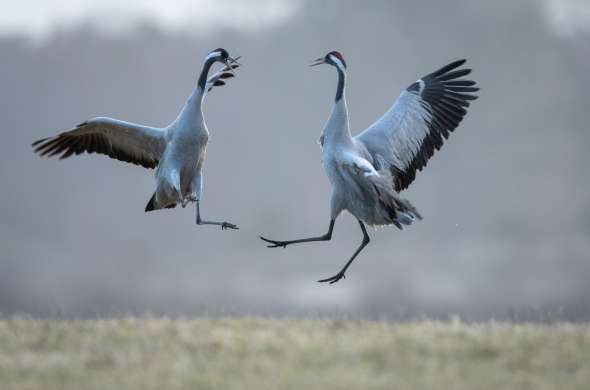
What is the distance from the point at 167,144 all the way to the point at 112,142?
844 mm

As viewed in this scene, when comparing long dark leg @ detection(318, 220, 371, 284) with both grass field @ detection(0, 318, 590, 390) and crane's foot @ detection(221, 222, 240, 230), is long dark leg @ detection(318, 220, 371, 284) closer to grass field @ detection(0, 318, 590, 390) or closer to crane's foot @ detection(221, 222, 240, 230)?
crane's foot @ detection(221, 222, 240, 230)

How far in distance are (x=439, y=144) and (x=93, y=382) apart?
6.43 metres

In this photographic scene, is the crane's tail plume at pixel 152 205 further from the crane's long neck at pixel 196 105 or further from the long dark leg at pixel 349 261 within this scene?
the long dark leg at pixel 349 261

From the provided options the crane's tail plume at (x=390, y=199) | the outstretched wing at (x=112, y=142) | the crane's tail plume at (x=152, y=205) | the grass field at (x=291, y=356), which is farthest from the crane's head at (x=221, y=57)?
the grass field at (x=291, y=356)

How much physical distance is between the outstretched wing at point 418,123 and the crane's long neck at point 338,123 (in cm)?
57

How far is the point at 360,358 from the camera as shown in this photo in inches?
230

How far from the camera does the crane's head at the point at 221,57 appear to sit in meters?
11.2

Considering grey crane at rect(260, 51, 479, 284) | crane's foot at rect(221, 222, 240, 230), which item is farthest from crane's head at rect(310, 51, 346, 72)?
crane's foot at rect(221, 222, 240, 230)

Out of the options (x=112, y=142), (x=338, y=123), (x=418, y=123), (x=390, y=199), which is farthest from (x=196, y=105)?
(x=390, y=199)

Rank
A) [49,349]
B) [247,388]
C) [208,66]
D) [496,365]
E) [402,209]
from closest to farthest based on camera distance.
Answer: [247,388]
[496,365]
[49,349]
[402,209]
[208,66]

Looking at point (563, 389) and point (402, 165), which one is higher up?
point (402, 165)

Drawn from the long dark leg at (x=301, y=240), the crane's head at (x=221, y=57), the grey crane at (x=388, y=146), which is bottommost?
the long dark leg at (x=301, y=240)

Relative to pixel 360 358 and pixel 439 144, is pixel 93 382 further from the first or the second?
pixel 439 144

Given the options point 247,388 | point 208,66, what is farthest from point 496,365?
point 208,66
